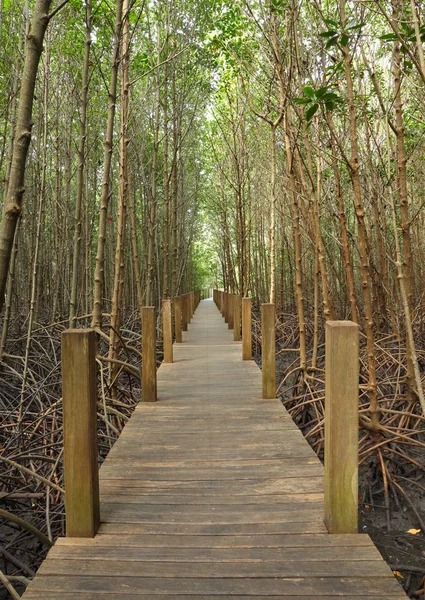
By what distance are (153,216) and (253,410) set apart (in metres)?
5.96

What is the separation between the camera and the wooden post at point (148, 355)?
411 cm

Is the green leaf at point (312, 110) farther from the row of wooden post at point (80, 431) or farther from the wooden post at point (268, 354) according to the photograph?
the row of wooden post at point (80, 431)

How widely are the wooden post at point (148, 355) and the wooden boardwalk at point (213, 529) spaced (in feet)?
1.72

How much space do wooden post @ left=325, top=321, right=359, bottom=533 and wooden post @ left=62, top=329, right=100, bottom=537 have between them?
3.24ft

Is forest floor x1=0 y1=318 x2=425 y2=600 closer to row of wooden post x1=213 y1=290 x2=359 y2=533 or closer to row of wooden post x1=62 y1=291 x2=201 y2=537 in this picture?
row of wooden post x1=62 y1=291 x2=201 y2=537

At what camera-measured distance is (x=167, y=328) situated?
19.3ft

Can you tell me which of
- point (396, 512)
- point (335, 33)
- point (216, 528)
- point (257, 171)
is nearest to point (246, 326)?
point (396, 512)

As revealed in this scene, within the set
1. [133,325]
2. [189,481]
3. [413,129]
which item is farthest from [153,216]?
[189,481]

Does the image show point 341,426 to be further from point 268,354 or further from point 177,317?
point 177,317

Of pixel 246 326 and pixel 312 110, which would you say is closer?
pixel 312 110

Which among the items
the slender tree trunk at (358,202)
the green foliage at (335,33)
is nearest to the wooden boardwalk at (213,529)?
the slender tree trunk at (358,202)

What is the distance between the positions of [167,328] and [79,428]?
3883 mm

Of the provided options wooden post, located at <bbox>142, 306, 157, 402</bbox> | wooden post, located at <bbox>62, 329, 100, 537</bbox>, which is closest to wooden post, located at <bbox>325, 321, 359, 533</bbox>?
wooden post, located at <bbox>62, 329, 100, 537</bbox>

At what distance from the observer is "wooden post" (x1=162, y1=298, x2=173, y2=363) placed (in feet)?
19.0
